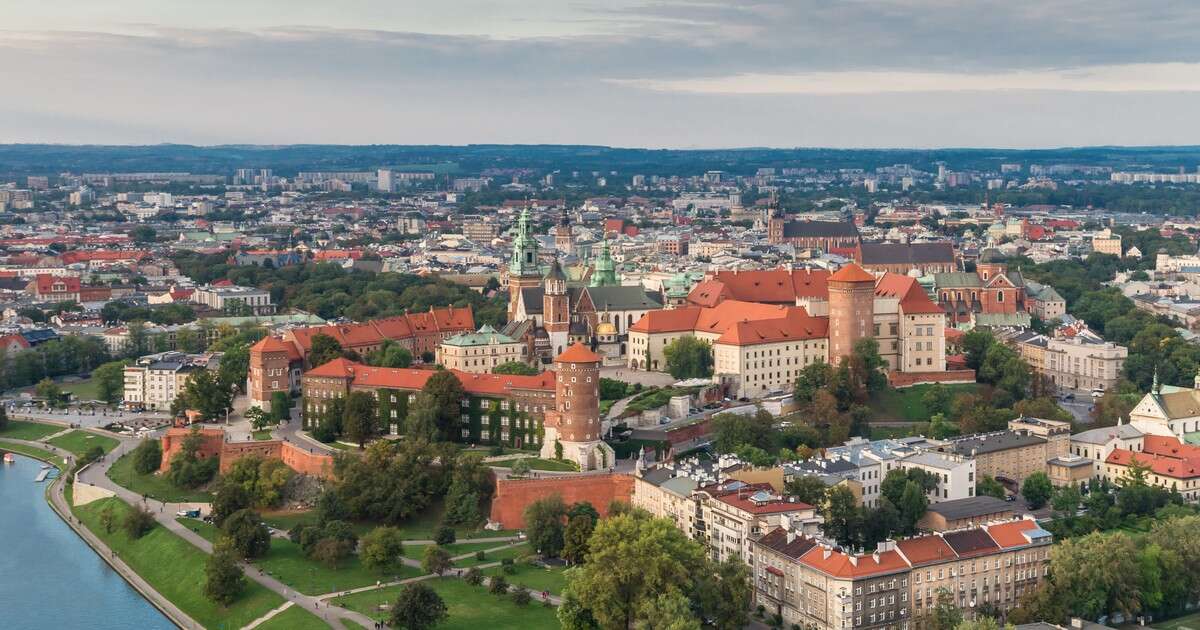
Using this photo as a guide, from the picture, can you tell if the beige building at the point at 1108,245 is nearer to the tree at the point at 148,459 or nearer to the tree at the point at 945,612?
the tree at the point at 148,459

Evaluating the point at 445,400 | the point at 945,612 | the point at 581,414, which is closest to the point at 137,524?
the point at 445,400

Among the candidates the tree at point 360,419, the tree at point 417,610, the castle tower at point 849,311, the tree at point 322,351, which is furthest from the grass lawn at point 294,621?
the castle tower at point 849,311

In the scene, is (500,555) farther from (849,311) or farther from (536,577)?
(849,311)

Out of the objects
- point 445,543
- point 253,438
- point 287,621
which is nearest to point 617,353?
point 253,438

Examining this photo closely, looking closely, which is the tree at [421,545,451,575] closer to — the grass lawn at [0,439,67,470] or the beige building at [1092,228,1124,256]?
the grass lawn at [0,439,67,470]

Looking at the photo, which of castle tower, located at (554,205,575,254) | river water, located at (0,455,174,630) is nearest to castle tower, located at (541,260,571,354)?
river water, located at (0,455,174,630)

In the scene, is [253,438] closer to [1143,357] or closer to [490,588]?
[490,588]
